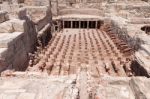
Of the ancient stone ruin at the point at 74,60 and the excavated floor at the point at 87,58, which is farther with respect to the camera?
the excavated floor at the point at 87,58

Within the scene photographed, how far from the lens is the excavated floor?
885cm

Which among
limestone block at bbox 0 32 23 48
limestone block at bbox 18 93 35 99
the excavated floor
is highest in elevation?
limestone block at bbox 0 32 23 48

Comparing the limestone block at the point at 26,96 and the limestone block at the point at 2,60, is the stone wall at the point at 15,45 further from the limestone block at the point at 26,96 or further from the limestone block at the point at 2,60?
the limestone block at the point at 26,96

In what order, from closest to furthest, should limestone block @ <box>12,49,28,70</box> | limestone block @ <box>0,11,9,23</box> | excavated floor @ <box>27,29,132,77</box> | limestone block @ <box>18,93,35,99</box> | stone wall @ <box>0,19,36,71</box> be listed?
limestone block @ <box>18,93,35,99</box> → stone wall @ <box>0,19,36,71</box> → limestone block @ <box>12,49,28,70</box> → excavated floor @ <box>27,29,132,77</box> → limestone block @ <box>0,11,9,23</box>

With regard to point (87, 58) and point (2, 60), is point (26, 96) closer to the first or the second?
point (2, 60)

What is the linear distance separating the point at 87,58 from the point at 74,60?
71 cm

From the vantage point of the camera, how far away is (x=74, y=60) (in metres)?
10.1

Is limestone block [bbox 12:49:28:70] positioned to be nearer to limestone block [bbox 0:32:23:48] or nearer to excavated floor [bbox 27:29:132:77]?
excavated floor [bbox 27:29:132:77]

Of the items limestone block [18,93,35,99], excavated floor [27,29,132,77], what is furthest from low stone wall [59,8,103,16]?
limestone block [18,93,35,99]

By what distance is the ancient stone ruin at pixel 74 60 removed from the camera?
5.56 meters

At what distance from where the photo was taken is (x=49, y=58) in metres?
10.3

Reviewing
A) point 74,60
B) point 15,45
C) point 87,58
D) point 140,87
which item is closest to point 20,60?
point 15,45

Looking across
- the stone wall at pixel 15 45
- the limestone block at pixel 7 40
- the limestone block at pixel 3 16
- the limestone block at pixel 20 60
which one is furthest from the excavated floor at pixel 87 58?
the limestone block at pixel 3 16

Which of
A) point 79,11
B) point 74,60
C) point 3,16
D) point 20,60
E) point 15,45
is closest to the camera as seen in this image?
point 15,45
